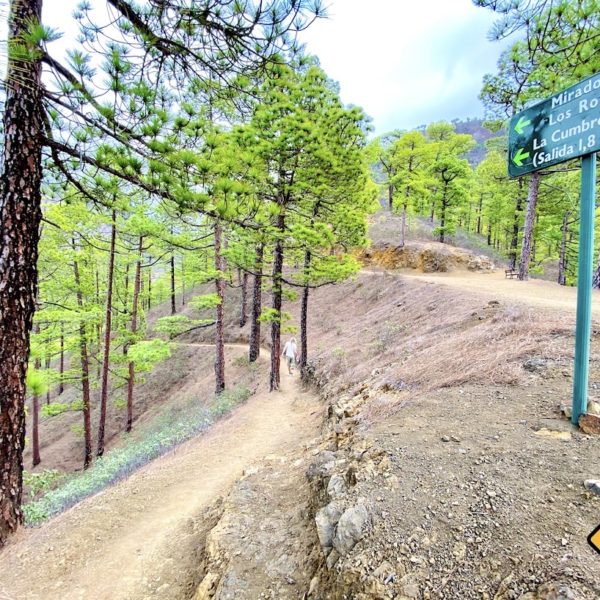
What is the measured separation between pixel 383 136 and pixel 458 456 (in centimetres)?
2953

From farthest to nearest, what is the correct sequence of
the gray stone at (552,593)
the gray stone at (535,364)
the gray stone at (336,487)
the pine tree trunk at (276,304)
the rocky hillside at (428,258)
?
the rocky hillside at (428,258) < the pine tree trunk at (276,304) < the gray stone at (535,364) < the gray stone at (336,487) < the gray stone at (552,593)

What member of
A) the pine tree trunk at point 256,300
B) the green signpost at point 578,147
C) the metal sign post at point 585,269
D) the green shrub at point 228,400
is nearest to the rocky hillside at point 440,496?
the metal sign post at point 585,269

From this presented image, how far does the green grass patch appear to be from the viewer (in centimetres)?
650

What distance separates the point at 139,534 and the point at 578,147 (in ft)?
20.5

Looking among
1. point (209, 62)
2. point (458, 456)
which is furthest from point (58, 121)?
point (458, 456)

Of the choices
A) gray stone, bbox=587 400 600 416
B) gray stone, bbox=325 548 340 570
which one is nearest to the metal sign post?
gray stone, bbox=587 400 600 416

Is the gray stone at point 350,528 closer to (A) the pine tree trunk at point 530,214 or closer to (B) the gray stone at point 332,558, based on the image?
(B) the gray stone at point 332,558

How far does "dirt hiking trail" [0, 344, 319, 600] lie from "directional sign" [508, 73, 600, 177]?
5099 mm

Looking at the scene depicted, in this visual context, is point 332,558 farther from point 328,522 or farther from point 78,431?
point 78,431

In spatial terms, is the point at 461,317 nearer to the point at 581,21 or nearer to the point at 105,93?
the point at 581,21

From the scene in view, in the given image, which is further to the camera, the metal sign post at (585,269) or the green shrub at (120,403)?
the green shrub at (120,403)

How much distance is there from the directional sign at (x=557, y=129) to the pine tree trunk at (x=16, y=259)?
475 cm

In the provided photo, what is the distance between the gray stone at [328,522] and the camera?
288 cm

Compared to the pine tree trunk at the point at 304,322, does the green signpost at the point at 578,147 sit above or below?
above
